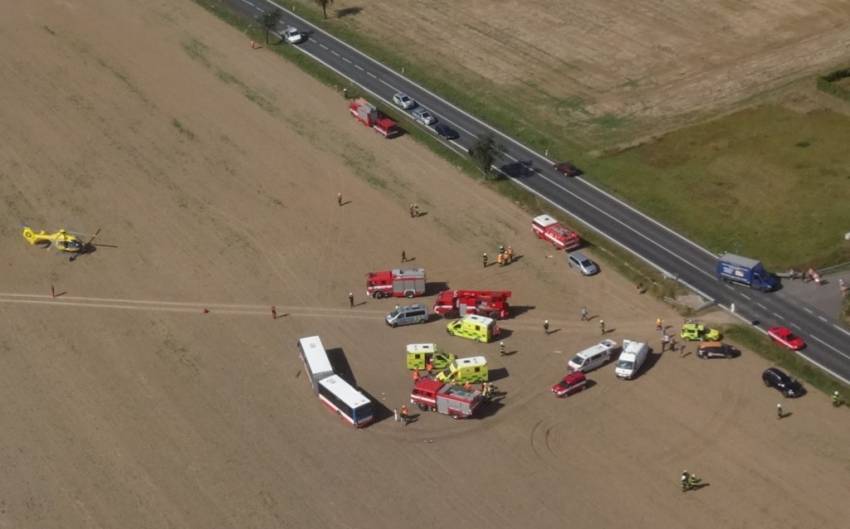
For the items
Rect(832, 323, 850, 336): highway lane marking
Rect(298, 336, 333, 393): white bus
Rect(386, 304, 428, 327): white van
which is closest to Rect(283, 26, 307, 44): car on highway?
Rect(386, 304, 428, 327): white van

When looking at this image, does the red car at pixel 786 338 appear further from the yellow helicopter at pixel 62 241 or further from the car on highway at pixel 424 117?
the yellow helicopter at pixel 62 241

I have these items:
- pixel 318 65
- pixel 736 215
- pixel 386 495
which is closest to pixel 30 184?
pixel 318 65

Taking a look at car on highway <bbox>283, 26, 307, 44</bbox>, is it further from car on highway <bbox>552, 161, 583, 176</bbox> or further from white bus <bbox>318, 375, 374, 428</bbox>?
white bus <bbox>318, 375, 374, 428</bbox>

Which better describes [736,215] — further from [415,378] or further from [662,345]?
[415,378]

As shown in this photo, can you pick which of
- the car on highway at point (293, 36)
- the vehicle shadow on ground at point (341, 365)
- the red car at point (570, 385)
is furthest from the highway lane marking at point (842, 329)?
the car on highway at point (293, 36)

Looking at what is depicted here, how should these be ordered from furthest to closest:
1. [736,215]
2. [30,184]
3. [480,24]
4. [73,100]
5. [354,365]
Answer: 1. [480,24]
2. [73,100]
3. [30,184]
4. [736,215]
5. [354,365]

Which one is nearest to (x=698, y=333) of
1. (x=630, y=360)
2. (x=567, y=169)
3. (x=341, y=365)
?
(x=630, y=360)
